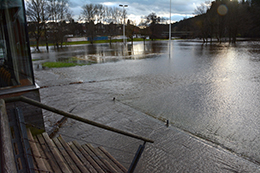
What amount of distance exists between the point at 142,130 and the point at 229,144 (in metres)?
2.24

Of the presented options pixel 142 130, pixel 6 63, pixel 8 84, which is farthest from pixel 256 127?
pixel 6 63

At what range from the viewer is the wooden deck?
2906 millimetres

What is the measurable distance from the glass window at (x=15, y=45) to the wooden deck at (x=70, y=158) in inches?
63.4

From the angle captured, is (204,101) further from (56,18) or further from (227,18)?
(227,18)

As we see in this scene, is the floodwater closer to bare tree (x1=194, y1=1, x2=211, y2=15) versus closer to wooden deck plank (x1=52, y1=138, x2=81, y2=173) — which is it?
wooden deck plank (x1=52, y1=138, x2=81, y2=173)

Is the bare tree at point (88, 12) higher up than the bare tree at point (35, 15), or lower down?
higher up

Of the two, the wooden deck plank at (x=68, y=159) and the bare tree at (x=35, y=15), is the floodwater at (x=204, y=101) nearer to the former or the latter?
the wooden deck plank at (x=68, y=159)

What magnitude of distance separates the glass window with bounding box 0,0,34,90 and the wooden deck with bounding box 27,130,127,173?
161cm

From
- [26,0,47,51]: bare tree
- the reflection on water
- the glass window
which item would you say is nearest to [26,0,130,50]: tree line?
[26,0,47,51]: bare tree

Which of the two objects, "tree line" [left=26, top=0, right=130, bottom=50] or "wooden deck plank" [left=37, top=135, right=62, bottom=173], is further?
"tree line" [left=26, top=0, right=130, bottom=50]

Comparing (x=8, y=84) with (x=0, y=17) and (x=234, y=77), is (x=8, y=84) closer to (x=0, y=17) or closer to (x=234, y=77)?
(x=0, y=17)

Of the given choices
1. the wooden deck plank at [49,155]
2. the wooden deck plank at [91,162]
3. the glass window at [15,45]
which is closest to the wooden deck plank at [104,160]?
the wooden deck plank at [91,162]

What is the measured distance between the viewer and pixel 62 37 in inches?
1730

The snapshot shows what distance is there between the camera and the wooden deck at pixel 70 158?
Answer: 2906 millimetres
